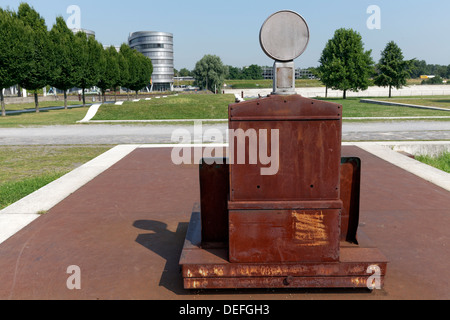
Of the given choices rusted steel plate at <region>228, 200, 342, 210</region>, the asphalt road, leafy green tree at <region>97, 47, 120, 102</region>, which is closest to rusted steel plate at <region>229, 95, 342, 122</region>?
rusted steel plate at <region>228, 200, 342, 210</region>

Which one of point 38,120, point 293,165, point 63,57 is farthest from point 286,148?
point 63,57

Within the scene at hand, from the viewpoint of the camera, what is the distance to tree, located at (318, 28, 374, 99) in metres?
52.6

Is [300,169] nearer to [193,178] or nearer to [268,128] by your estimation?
[268,128]

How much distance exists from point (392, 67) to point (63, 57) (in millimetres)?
44583

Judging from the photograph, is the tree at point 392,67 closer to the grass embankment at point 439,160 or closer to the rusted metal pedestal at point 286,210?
the grass embankment at point 439,160

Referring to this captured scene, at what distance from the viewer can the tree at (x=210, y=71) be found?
94.1 meters

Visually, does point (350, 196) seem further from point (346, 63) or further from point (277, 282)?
point (346, 63)

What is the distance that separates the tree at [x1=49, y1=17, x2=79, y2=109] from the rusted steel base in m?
33.3

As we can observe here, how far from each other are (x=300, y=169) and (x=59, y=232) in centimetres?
293

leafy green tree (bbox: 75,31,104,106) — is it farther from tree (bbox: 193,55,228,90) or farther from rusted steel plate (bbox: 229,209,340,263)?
tree (bbox: 193,55,228,90)

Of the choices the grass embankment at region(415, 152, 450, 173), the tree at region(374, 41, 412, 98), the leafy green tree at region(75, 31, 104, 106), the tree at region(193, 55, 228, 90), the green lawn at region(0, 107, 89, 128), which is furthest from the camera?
the tree at region(193, 55, 228, 90)

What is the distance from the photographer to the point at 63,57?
111 feet

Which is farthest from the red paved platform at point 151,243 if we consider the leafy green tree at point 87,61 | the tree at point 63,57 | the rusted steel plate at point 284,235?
the leafy green tree at point 87,61
